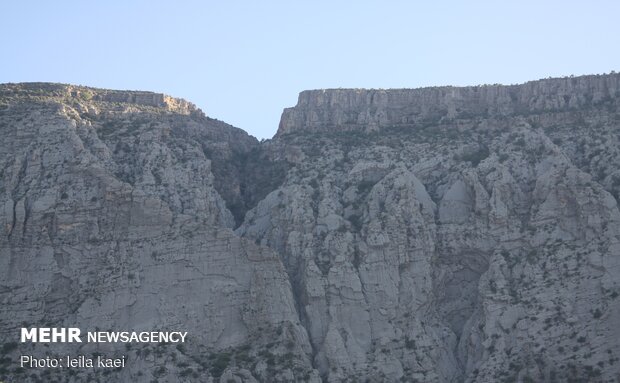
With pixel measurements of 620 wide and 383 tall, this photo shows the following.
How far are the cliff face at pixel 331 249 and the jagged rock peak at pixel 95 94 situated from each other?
0.64 m

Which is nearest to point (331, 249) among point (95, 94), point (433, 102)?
point (433, 102)

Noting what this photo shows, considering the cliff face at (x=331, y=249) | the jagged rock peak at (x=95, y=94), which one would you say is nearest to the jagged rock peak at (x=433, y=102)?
the cliff face at (x=331, y=249)

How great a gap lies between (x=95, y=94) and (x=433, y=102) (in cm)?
2388

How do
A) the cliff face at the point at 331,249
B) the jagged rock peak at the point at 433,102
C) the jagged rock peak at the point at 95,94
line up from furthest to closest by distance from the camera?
1. the jagged rock peak at the point at 433,102
2. the jagged rock peak at the point at 95,94
3. the cliff face at the point at 331,249

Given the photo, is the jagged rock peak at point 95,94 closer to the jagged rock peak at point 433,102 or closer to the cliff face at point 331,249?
the cliff face at point 331,249

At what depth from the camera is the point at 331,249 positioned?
8112cm

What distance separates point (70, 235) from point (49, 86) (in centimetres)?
1610

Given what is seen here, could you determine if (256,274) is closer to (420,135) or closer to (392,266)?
(392,266)

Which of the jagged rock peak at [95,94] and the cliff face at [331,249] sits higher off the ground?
the jagged rock peak at [95,94]

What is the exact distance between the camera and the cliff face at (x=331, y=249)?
7638 centimetres

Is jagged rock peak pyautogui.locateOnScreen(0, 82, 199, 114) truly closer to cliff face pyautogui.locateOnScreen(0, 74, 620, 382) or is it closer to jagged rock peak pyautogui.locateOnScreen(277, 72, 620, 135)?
cliff face pyautogui.locateOnScreen(0, 74, 620, 382)

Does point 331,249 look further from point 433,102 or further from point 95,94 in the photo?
point 95,94

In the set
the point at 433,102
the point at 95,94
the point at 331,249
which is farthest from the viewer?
the point at 433,102

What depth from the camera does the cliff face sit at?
76375mm
